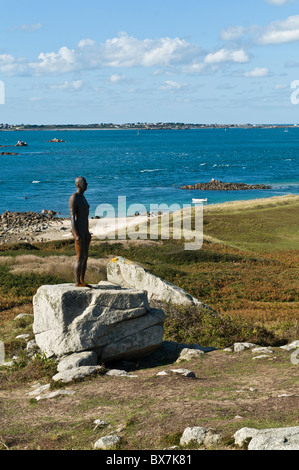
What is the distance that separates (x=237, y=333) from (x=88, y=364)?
20.1 ft

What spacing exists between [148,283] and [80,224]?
8152 mm

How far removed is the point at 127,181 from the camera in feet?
404

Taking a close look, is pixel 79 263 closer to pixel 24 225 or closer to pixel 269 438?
pixel 269 438

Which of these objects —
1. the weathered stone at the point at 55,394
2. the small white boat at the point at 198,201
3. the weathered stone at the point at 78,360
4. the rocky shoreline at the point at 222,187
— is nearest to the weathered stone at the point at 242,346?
the weathered stone at the point at 78,360

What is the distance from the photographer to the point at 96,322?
52.0ft

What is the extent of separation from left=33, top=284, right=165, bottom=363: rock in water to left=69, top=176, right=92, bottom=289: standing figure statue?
0.66m

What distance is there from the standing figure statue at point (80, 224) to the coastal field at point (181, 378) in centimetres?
321

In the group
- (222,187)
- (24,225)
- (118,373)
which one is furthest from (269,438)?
(222,187)

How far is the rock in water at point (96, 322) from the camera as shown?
15734mm

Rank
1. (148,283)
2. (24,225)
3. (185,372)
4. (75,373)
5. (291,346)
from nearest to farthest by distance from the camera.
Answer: (185,372) → (75,373) → (291,346) → (148,283) → (24,225)

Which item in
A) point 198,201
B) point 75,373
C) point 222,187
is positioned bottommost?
point 198,201
